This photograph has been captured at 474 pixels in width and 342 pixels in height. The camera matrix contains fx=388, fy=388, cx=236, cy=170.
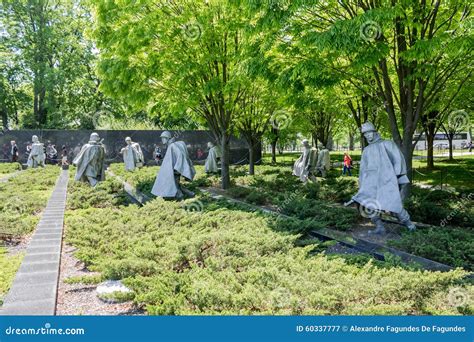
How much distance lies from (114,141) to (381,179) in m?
28.6

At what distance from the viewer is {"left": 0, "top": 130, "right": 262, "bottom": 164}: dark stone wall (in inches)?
1199

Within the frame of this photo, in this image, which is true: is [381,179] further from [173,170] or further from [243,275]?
[173,170]

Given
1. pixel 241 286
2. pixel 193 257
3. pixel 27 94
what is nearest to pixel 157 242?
pixel 193 257

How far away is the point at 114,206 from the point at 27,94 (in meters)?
35.4

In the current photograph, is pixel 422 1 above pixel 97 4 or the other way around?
the other way around

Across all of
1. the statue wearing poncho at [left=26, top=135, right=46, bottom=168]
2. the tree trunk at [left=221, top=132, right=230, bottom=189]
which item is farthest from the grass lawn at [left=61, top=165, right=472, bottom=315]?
the statue wearing poncho at [left=26, top=135, right=46, bottom=168]

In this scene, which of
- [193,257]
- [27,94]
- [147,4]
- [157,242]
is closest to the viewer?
[193,257]

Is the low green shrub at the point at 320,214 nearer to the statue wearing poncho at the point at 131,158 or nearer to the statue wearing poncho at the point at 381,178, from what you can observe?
the statue wearing poncho at the point at 381,178

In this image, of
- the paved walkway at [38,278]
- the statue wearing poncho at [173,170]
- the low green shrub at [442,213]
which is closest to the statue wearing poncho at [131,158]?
the statue wearing poncho at [173,170]

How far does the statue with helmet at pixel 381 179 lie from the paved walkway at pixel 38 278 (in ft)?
17.5

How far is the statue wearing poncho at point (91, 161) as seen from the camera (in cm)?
1231

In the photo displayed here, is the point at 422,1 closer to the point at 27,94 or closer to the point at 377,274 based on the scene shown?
the point at 377,274

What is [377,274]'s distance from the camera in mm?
4629

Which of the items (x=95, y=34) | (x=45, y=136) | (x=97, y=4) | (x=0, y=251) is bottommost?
(x=0, y=251)
